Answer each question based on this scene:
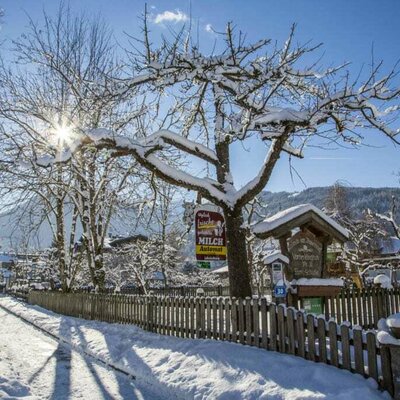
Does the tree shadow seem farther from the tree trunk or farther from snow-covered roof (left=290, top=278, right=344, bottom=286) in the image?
snow-covered roof (left=290, top=278, right=344, bottom=286)

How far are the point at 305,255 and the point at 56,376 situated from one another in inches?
253

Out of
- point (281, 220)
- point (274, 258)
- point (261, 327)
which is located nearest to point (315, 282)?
point (274, 258)

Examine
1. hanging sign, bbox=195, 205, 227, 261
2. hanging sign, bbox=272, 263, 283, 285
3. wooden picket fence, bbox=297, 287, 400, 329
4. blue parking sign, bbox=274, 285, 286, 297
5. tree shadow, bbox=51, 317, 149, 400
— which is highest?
hanging sign, bbox=195, 205, 227, 261

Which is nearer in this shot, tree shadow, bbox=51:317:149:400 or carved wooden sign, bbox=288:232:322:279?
tree shadow, bbox=51:317:149:400

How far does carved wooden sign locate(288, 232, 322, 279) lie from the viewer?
9750 mm

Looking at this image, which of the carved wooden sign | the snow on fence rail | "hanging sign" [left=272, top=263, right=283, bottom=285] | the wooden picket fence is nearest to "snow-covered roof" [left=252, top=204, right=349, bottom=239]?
the carved wooden sign

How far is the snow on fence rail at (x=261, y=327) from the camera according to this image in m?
5.54

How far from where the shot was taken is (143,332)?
36.5 feet

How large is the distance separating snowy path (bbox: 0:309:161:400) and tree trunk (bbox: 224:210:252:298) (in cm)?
350

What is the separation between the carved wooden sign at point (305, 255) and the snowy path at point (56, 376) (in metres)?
4.91

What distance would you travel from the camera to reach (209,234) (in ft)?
33.5

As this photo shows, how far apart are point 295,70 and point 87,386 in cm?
774

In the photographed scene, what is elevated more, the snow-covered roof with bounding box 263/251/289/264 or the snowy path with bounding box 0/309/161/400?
the snow-covered roof with bounding box 263/251/289/264

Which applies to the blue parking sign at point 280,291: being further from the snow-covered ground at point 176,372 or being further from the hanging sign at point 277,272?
the snow-covered ground at point 176,372
